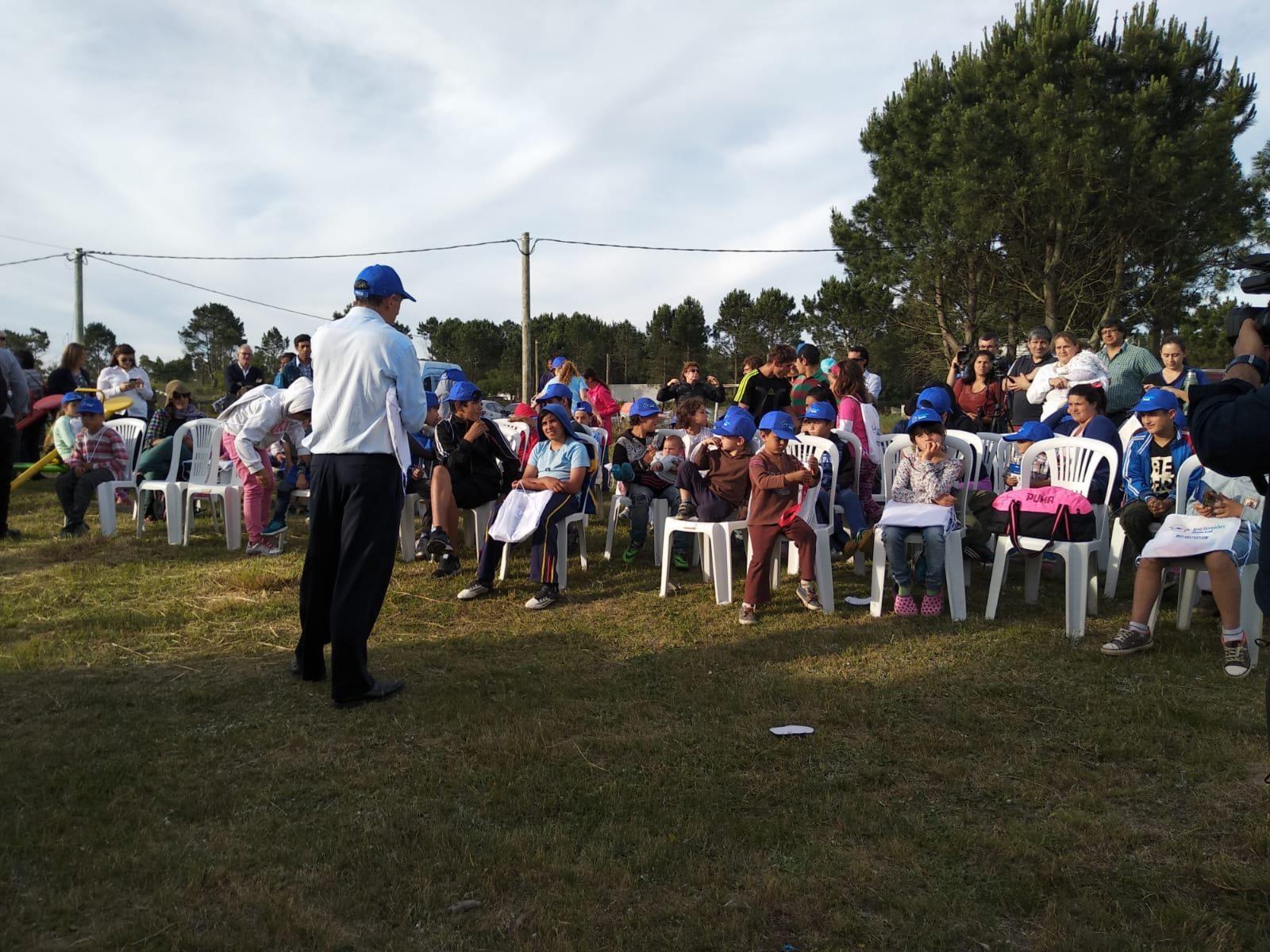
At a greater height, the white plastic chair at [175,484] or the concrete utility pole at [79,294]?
the concrete utility pole at [79,294]

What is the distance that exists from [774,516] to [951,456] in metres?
1.21

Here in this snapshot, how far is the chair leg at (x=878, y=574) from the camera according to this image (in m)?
5.49

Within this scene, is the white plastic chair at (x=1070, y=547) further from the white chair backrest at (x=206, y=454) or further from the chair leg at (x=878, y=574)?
the white chair backrest at (x=206, y=454)

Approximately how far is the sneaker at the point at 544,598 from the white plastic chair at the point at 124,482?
4400 millimetres

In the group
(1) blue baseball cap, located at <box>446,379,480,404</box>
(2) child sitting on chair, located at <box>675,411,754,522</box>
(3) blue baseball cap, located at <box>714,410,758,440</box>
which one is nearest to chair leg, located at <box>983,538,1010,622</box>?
(2) child sitting on chair, located at <box>675,411,754,522</box>

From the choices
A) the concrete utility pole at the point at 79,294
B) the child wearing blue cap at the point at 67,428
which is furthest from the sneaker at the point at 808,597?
the concrete utility pole at the point at 79,294

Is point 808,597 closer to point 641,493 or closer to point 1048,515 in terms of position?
point 1048,515

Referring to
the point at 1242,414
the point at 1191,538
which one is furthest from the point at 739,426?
the point at 1242,414

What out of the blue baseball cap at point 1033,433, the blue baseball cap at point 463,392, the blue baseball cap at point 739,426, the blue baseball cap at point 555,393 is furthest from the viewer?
the blue baseball cap at point 555,393

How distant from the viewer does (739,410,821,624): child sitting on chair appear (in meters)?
5.54

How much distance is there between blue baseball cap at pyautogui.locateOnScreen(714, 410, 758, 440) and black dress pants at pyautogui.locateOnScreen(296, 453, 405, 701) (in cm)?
268

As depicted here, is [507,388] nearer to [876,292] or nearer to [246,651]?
[876,292]

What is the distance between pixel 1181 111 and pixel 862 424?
675 inches

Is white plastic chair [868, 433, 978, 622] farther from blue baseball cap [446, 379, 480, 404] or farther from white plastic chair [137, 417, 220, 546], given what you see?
white plastic chair [137, 417, 220, 546]
